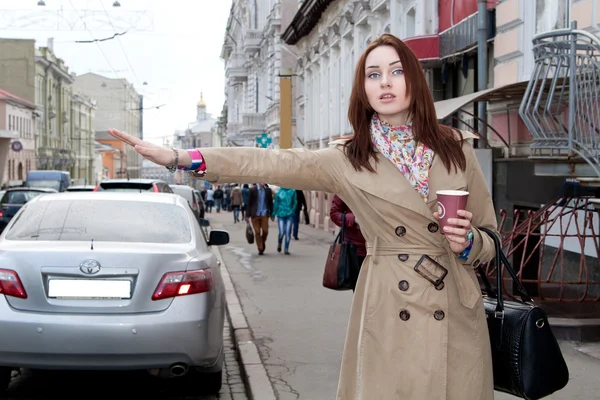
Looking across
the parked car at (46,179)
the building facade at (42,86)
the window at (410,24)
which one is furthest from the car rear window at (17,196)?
the building facade at (42,86)

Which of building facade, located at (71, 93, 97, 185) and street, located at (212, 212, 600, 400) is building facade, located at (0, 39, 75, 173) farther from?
street, located at (212, 212, 600, 400)

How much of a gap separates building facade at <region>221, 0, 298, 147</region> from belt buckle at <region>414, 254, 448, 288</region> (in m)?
39.4

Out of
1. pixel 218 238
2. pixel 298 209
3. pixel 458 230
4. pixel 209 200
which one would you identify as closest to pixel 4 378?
pixel 218 238

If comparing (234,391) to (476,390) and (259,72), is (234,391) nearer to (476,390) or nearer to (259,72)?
(476,390)

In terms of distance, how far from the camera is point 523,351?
3.35m

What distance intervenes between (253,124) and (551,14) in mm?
43435

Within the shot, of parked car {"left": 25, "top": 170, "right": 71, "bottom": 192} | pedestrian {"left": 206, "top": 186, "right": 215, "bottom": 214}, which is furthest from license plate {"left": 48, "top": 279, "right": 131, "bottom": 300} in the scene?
pedestrian {"left": 206, "top": 186, "right": 215, "bottom": 214}

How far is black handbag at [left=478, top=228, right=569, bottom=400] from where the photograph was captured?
132 inches

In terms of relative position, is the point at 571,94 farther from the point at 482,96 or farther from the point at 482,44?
the point at 482,44

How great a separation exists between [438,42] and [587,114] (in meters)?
8.36

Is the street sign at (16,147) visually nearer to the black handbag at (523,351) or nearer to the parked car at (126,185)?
the parked car at (126,185)

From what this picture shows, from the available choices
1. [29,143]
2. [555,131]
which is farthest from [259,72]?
[555,131]

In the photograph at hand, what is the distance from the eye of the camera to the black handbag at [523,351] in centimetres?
335

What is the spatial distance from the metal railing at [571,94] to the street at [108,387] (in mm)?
3450
